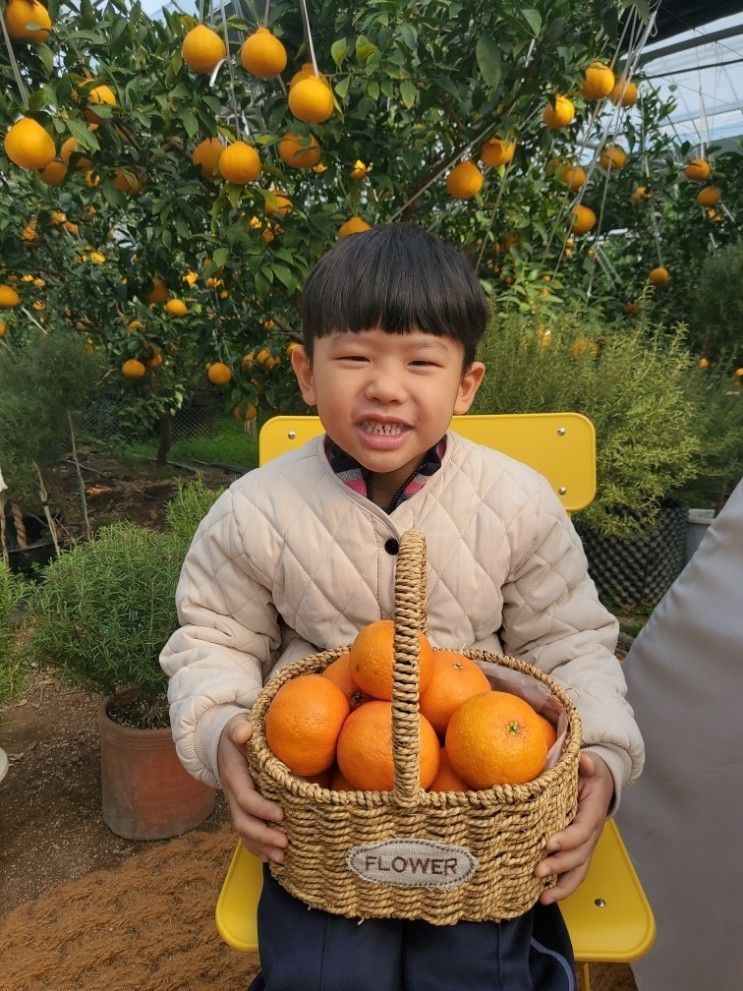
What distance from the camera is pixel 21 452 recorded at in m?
3.13

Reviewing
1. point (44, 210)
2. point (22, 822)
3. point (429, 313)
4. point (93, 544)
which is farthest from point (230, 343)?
point (429, 313)

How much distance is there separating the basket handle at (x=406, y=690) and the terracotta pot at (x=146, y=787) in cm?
121

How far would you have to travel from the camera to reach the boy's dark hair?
0.94m

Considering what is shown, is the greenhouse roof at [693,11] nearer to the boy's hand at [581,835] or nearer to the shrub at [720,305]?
the shrub at [720,305]

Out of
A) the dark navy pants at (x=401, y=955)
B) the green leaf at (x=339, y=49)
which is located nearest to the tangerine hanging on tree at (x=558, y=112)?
the green leaf at (x=339, y=49)

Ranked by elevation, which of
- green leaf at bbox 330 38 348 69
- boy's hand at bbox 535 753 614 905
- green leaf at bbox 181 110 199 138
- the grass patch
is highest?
green leaf at bbox 330 38 348 69

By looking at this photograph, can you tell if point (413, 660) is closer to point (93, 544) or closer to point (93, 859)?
point (93, 544)

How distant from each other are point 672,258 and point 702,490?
1.44m

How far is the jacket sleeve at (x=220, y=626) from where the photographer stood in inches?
38.9

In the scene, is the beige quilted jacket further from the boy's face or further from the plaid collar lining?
the boy's face

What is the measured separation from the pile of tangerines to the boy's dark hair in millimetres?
410

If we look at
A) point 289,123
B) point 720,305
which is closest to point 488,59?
point 289,123

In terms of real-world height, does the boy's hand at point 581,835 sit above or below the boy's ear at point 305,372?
below

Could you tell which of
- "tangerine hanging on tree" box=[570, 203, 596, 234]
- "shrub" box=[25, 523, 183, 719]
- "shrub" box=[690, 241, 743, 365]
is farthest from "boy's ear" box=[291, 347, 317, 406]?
"shrub" box=[690, 241, 743, 365]
